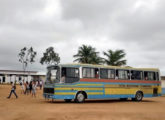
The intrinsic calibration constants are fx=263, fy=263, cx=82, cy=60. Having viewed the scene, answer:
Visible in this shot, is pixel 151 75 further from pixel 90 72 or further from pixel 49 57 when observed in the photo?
pixel 49 57

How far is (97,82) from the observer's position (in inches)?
842

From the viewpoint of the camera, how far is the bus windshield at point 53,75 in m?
19.7

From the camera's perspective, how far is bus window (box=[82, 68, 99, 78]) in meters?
20.7

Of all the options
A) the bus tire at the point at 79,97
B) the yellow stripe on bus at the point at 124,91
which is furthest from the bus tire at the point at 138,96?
the bus tire at the point at 79,97

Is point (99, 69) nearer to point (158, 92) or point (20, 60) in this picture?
point (158, 92)

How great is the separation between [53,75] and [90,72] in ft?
9.90

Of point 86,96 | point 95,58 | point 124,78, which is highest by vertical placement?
point 95,58

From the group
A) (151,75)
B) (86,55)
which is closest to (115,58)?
(86,55)

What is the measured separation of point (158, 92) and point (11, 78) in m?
53.6

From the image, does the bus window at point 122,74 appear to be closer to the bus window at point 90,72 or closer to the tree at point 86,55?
the bus window at point 90,72

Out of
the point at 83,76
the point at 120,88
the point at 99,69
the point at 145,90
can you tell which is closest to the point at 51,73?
the point at 83,76

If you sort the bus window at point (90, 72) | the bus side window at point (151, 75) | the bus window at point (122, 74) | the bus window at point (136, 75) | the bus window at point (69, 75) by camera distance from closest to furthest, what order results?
the bus window at point (69, 75) → the bus window at point (90, 72) → the bus window at point (122, 74) → the bus window at point (136, 75) → the bus side window at point (151, 75)

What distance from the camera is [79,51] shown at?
50.5 metres

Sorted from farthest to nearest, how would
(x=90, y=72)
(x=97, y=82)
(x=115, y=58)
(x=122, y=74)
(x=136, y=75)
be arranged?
(x=115, y=58)
(x=136, y=75)
(x=122, y=74)
(x=97, y=82)
(x=90, y=72)
